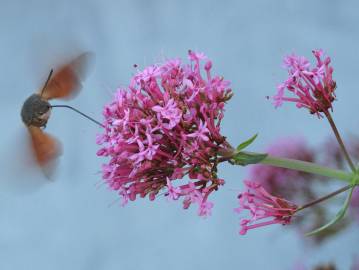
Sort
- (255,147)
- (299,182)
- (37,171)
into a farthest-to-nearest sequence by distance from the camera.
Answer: (255,147)
(299,182)
(37,171)

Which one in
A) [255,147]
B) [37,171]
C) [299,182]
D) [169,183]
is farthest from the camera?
[255,147]

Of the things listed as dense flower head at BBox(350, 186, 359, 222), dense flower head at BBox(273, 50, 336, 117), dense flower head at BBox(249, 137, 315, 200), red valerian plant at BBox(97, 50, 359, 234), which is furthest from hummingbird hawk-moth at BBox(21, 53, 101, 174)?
dense flower head at BBox(350, 186, 359, 222)

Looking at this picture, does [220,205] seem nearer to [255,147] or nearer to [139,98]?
[255,147]

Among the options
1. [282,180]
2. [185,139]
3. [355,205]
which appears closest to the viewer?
[185,139]

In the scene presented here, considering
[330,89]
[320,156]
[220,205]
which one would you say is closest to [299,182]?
[320,156]

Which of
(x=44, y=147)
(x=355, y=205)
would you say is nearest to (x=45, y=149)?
(x=44, y=147)

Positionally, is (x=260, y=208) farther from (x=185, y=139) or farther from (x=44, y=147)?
(x=44, y=147)

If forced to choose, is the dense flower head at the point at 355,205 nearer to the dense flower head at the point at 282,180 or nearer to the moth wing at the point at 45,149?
the dense flower head at the point at 282,180
